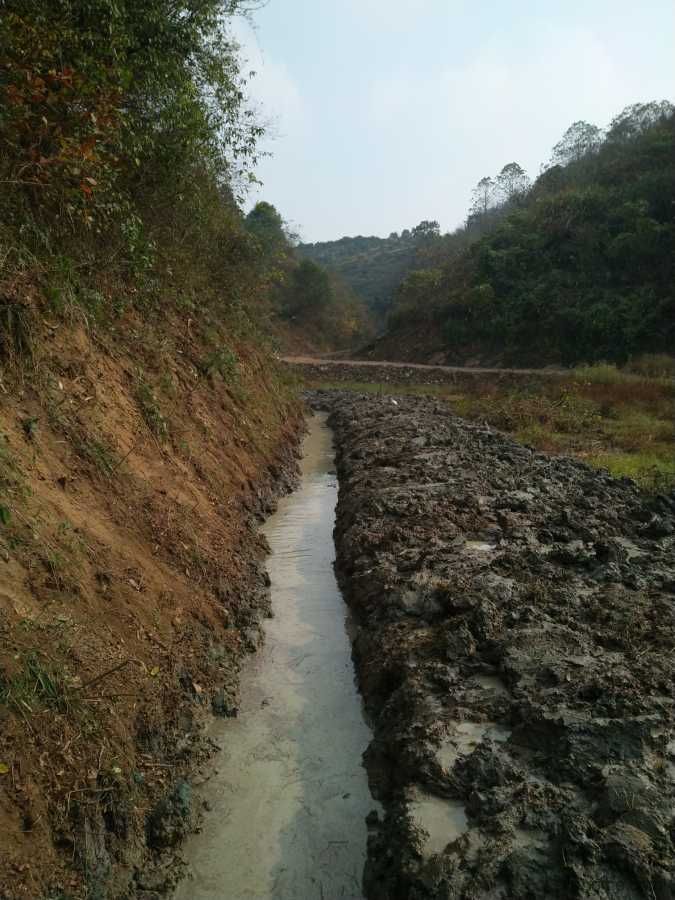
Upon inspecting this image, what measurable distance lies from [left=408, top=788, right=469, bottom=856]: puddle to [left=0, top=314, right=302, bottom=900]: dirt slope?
134cm

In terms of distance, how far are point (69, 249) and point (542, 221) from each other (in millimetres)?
39062

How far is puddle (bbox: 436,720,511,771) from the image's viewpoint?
12.7ft

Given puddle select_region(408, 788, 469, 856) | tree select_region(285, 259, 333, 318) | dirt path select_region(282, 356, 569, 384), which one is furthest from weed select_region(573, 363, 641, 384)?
tree select_region(285, 259, 333, 318)

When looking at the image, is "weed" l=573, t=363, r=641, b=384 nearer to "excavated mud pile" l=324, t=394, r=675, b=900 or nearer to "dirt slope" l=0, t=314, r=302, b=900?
"excavated mud pile" l=324, t=394, r=675, b=900

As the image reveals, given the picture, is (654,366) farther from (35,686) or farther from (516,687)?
(35,686)

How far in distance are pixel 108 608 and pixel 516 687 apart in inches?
112

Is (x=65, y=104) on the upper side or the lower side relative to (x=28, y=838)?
upper

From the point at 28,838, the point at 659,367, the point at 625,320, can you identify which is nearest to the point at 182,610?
the point at 28,838

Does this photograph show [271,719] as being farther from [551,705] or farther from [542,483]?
[542,483]

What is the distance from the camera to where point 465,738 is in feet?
13.2

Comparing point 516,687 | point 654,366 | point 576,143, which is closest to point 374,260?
point 576,143

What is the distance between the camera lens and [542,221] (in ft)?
132

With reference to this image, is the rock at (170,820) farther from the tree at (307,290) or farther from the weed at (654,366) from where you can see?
the tree at (307,290)

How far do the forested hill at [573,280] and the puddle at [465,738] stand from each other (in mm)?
28903
